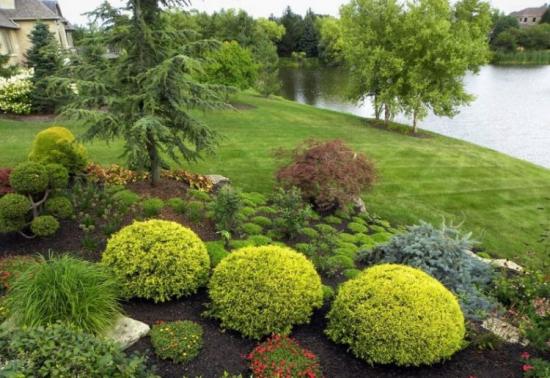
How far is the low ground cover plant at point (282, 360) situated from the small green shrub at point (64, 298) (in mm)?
1807

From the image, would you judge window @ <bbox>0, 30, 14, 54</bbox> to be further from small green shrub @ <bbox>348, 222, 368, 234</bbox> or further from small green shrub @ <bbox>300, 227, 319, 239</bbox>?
small green shrub @ <bbox>348, 222, 368, 234</bbox>

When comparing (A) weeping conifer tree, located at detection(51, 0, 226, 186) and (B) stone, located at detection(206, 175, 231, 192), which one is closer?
(A) weeping conifer tree, located at detection(51, 0, 226, 186)

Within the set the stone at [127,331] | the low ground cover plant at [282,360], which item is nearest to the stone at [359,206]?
the low ground cover plant at [282,360]

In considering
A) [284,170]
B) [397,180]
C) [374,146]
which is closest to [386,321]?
[284,170]

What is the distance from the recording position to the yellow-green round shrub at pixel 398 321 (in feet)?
14.2

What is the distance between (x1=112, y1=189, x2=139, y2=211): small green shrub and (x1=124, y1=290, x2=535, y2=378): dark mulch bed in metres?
2.99

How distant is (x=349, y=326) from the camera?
458cm

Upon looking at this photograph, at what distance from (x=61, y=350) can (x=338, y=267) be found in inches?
175

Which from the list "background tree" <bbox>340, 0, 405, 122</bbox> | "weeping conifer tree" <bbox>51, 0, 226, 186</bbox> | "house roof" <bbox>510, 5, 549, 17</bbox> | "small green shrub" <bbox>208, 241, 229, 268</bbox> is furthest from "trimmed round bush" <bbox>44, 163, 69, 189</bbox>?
"house roof" <bbox>510, 5, 549, 17</bbox>

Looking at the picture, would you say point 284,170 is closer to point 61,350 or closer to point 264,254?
point 264,254

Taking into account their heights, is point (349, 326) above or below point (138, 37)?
below

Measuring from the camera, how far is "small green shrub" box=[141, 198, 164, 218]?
7559mm

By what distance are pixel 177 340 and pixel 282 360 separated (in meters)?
1.22

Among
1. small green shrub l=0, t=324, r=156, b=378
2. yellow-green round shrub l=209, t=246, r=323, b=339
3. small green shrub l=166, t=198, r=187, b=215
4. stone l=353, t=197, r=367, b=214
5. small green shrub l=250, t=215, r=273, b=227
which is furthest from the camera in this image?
stone l=353, t=197, r=367, b=214
